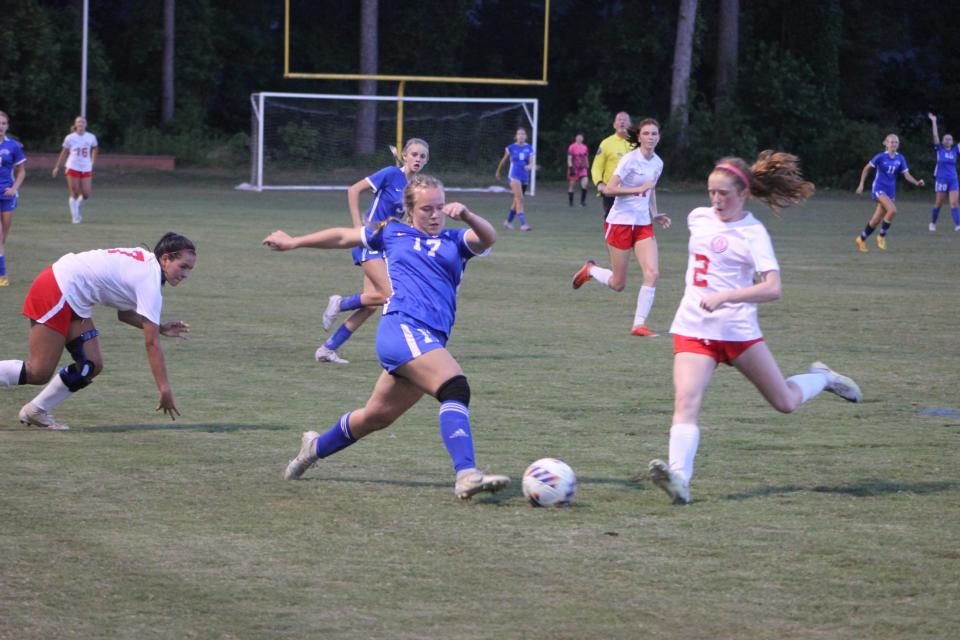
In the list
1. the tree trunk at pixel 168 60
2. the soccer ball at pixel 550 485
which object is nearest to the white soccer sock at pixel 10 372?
the soccer ball at pixel 550 485

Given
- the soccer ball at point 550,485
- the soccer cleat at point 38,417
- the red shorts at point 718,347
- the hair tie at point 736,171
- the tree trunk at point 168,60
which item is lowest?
the soccer cleat at point 38,417

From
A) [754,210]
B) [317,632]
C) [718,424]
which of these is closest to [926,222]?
[754,210]

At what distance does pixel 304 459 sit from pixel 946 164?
24.3m

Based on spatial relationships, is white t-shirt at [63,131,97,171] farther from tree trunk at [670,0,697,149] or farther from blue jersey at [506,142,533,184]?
tree trunk at [670,0,697,149]

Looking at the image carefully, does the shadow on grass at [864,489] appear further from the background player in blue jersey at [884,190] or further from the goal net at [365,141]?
the goal net at [365,141]

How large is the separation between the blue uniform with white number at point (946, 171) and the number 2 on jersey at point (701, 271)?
22.8 metres

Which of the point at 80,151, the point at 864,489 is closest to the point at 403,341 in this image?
the point at 864,489

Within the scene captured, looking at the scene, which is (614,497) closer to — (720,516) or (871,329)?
(720,516)

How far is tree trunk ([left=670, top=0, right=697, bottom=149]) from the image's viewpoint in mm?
46156

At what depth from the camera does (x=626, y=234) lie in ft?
42.7

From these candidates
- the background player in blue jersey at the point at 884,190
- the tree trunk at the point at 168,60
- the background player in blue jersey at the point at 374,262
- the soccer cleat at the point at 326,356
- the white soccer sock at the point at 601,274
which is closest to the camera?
the background player in blue jersey at the point at 374,262

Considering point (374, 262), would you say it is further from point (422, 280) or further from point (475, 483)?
point (475, 483)

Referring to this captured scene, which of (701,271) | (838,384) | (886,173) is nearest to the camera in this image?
(701,271)

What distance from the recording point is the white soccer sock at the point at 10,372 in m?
8.09
